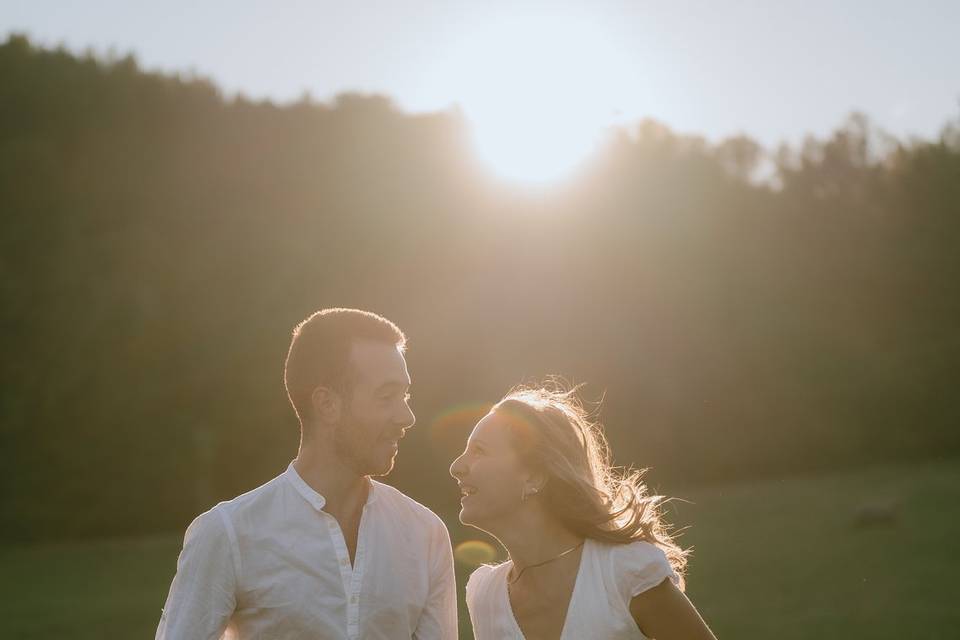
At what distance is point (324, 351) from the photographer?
349 cm

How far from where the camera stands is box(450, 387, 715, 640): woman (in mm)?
3504

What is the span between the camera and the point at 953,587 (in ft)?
45.0

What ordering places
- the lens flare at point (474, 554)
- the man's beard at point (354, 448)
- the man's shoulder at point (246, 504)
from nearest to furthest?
the man's shoulder at point (246, 504) → the man's beard at point (354, 448) → the lens flare at point (474, 554)

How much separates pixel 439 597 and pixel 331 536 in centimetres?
48

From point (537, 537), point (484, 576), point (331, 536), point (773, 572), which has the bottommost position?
point (773, 572)

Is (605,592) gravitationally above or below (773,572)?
above

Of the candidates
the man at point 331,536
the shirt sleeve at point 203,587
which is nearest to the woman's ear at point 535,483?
the man at point 331,536

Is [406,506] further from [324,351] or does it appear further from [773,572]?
[773,572]

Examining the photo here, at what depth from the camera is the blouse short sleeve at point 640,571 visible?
11.1ft

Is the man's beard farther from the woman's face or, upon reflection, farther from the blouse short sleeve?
the blouse short sleeve

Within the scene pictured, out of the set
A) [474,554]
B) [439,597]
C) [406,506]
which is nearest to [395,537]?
[406,506]

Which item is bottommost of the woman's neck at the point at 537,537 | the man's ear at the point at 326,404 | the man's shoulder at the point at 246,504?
the woman's neck at the point at 537,537

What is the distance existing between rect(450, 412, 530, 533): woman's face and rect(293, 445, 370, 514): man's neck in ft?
1.14

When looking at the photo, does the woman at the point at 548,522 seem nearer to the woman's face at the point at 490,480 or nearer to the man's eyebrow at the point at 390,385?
the woman's face at the point at 490,480
